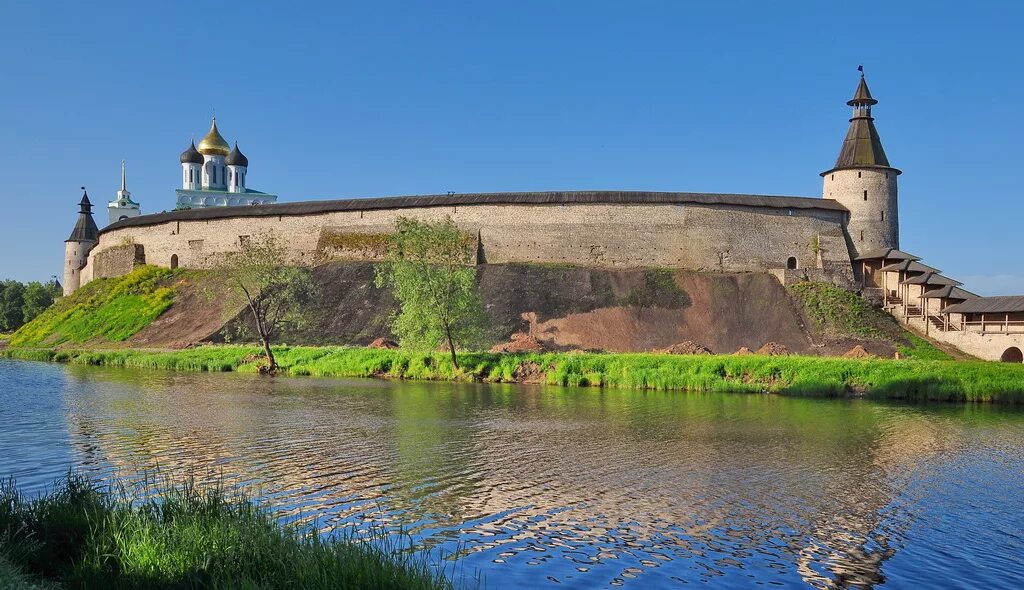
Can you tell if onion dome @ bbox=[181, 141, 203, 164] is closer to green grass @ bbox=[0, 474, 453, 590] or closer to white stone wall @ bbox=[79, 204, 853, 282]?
white stone wall @ bbox=[79, 204, 853, 282]

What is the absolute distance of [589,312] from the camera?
42156 mm

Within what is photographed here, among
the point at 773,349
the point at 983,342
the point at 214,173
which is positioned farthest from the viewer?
the point at 214,173

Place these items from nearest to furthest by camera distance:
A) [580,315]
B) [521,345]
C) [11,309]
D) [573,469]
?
1. [573,469]
2. [521,345]
3. [580,315]
4. [11,309]

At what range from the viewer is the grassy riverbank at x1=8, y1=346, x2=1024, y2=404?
26.3 meters

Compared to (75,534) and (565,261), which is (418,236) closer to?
(565,261)

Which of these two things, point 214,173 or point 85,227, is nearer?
point 85,227

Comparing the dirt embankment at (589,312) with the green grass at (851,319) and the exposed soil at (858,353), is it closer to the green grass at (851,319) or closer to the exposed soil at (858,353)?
the green grass at (851,319)

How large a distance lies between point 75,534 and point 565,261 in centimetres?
4148

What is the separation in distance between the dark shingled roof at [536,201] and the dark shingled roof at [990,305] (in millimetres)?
11531

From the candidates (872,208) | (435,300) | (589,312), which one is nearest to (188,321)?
(435,300)

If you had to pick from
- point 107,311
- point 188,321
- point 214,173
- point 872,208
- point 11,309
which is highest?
point 214,173

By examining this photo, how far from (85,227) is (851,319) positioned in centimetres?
5975

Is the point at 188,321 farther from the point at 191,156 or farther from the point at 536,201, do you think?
the point at 191,156

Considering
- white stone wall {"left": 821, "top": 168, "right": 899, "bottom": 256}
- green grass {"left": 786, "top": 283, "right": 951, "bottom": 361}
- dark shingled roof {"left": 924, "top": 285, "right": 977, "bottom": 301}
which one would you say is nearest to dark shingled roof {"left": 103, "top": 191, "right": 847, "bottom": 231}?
white stone wall {"left": 821, "top": 168, "right": 899, "bottom": 256}
